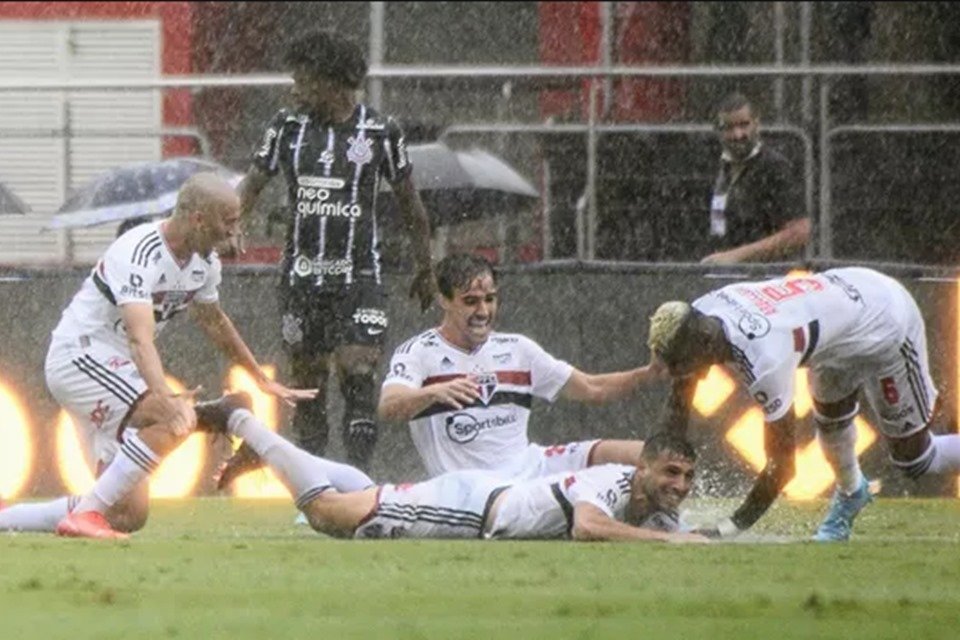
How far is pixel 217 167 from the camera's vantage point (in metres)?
17.8

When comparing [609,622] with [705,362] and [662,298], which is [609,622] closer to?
[705,362]

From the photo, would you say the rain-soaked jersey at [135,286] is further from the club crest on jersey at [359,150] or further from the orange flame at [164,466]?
the orange flame at [164,466]

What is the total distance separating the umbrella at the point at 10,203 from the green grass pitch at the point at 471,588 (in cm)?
448

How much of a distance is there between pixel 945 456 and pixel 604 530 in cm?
252

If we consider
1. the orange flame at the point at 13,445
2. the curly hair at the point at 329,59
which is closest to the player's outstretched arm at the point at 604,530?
the curly hair at the point at 329,59

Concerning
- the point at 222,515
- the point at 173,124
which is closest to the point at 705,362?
the point at 222,515

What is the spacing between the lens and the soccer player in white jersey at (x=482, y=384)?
1374 cm

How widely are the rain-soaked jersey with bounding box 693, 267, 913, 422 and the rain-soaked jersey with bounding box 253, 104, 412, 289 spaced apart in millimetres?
2260

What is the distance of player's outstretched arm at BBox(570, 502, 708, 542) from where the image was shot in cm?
1245

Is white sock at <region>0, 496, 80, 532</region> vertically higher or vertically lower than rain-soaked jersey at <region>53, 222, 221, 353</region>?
lower

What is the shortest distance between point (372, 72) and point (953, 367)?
140 inches

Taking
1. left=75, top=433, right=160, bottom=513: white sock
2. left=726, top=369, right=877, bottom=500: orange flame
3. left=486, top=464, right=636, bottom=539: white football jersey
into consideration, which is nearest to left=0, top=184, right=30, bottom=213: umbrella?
left=726, top=369, right=877, bottom=500: orange flame

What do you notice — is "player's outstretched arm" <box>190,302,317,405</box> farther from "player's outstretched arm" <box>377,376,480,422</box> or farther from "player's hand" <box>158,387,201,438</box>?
"player's hand" <box>158,387,201,438</box>

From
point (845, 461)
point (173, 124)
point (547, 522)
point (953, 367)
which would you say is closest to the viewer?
point (547, 522)
